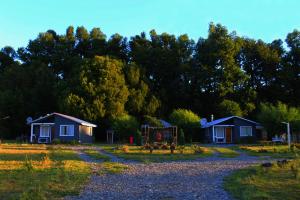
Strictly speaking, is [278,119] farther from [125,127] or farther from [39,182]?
[39,182]

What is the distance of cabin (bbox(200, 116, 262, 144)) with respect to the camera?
51.6 m

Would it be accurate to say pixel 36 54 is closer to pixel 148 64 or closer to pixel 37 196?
pixel 148 64

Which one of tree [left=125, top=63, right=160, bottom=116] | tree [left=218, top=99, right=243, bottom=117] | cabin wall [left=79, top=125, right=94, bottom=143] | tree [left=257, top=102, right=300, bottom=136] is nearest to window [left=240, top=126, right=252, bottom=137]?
tree [left=218, top=99, right=243, bottom=117]

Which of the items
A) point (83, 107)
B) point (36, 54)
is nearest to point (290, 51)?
point (83, 107)

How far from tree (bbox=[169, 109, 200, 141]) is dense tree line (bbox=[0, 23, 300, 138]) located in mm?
7500

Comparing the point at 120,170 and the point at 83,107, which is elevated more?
the point at 83,107

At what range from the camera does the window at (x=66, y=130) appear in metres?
49.2

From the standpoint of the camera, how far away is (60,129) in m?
49.5

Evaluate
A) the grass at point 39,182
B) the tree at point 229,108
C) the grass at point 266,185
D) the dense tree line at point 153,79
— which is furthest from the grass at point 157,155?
the tree at point 229,108

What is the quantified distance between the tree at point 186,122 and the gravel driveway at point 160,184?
3430cm

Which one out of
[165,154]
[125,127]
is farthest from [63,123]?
[165,154]

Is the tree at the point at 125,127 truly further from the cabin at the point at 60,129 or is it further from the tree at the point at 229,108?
the tree at the point at 229,108

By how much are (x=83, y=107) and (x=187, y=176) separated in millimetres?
40478

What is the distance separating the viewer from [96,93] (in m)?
55.4
